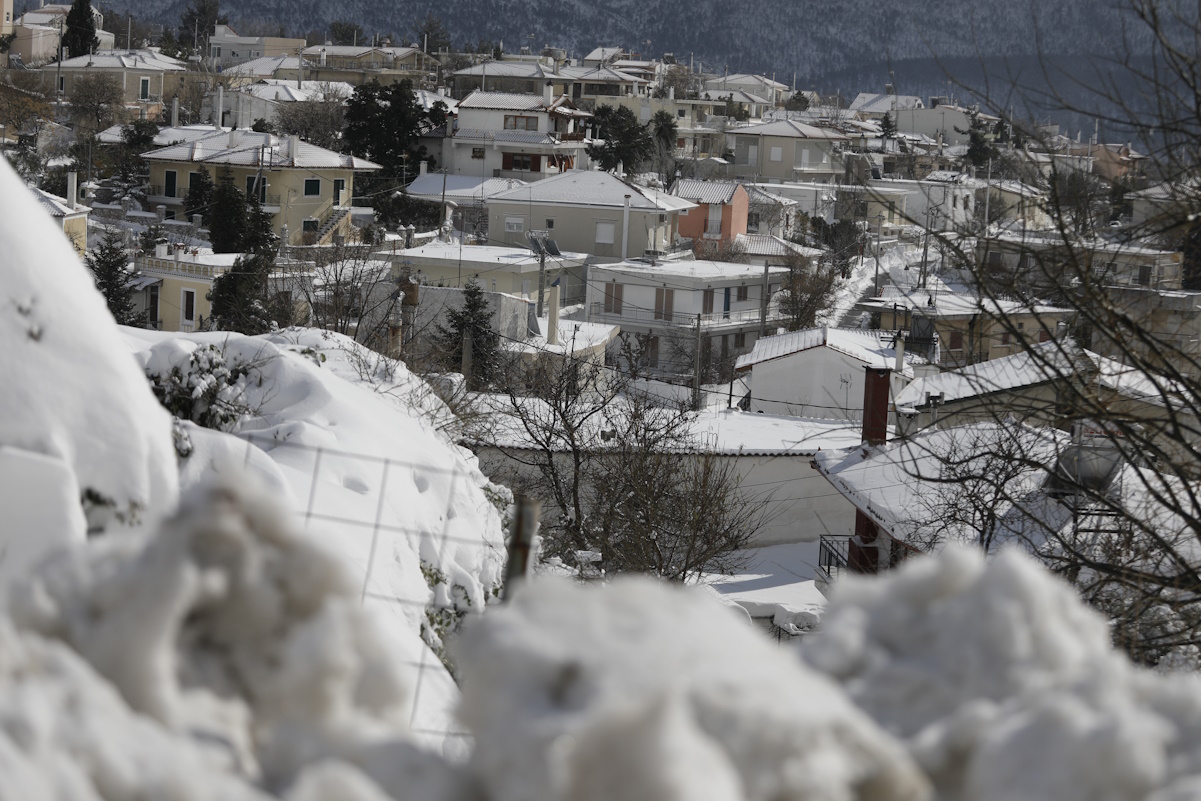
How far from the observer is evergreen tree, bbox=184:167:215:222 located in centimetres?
4462

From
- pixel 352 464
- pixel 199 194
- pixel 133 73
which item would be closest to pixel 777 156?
pixel 133 73

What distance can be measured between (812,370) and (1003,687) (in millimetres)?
28853

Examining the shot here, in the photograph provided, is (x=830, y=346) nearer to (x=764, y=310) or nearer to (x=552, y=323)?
(x=552, y=323)

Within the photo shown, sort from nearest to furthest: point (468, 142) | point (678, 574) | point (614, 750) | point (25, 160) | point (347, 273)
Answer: point (614, 750)
point (678, 574)
point (347, 273)
point (25, 160)
point (468, 142)

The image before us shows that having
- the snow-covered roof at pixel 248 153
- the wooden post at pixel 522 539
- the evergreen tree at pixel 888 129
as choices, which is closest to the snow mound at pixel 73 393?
the wooden post at pixel 522 539

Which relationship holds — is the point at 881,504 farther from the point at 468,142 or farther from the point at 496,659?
the point at 468,142

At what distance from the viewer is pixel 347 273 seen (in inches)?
1201

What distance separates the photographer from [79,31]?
72000mm

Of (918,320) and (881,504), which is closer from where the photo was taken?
(881,504)

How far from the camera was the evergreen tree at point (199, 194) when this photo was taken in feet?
146

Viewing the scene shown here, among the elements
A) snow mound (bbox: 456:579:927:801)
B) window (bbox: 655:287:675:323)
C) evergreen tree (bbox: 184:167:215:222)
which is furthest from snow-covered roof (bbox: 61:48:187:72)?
snow mound (bbox: 456:579:927:801)

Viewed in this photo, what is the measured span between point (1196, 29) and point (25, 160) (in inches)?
1713

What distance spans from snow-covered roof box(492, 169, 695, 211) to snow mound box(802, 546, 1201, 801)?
49002 mm

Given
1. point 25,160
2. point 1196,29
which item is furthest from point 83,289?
point 25,160
